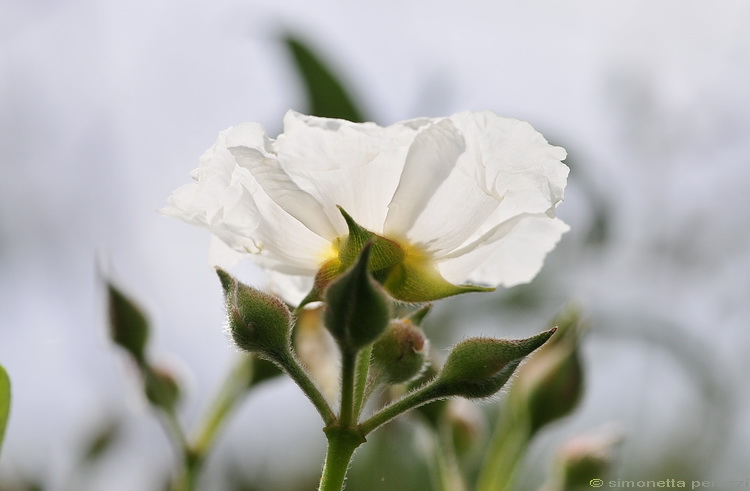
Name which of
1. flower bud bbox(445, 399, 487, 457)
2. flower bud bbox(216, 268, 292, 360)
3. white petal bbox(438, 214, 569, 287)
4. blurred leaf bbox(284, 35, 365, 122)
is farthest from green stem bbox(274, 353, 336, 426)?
blurred leaf bbox(284, 35, 365, 122)

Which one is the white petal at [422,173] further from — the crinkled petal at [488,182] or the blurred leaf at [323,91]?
the blurred leaf at [323,91]

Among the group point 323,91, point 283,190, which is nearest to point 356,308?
point 283,190

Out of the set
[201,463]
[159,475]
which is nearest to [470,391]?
[201,463]

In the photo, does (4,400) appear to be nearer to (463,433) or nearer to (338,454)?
(338,454)

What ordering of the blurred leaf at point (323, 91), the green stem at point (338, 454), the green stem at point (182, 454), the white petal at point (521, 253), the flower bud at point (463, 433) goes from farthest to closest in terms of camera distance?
the blurred leaf at point (323, 91)
the flower bud at point (463, 433)
the green stem at point (182, 454)
the white petal at point (521, 253)
the green stem at point (338, 454)

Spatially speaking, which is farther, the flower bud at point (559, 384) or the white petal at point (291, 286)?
the flower bud at point (559, 384)

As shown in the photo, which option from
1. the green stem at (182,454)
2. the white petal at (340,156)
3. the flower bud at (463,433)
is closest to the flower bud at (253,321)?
the white petal at (340,156)

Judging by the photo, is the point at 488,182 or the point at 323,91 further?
the point at 323,91
